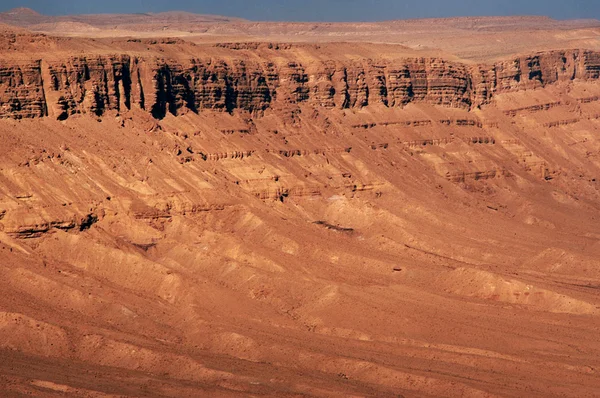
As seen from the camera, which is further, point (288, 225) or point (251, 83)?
point (251, 83)

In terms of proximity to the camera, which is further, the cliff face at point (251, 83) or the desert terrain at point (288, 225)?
the cliff face at point (251, 83)

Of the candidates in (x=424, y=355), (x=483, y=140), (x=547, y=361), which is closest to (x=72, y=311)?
(x=424, y=355)

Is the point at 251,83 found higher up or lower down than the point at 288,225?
higher up

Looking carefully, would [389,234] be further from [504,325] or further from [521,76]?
[521,76]

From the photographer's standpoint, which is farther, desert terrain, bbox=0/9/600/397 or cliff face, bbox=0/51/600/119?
cliff face, bbox=0/51/600/119
